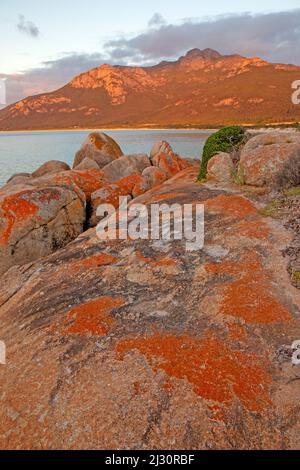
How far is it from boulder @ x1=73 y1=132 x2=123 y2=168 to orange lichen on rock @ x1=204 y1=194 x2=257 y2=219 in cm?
1664

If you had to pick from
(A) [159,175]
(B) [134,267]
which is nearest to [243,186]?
(B) [134,267]

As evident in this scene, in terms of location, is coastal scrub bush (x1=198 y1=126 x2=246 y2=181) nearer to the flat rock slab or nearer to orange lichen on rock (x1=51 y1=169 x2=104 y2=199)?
orange lichen on rock (x1=51 y1=169 x2=104 y2=199)

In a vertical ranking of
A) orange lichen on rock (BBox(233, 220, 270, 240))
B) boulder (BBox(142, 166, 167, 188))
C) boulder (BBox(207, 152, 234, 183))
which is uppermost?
boulder (BBox(207, 152, 234, 183))

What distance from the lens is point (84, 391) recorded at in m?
4.34

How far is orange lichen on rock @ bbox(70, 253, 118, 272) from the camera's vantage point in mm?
7605

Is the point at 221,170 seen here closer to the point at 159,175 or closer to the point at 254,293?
the point at 159,175

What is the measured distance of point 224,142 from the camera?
603 inches

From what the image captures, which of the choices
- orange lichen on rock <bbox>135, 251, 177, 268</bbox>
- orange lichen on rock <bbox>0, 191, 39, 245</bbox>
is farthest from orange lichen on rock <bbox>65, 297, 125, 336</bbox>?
orange lichen on rock <bbox>0, 191, 39, 245</bbox>

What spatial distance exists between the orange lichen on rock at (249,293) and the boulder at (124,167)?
1362 centimetres

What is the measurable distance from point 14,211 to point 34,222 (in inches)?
26.3

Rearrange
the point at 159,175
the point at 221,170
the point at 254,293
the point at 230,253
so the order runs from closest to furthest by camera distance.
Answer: the point at 254,293 < the point at 230,253 < the point at 221,170 < the point at 159,175

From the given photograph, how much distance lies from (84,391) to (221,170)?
10336 mm

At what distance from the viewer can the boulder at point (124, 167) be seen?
2008cm

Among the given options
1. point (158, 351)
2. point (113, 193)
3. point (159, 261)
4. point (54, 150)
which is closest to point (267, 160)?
point (159, 261)
